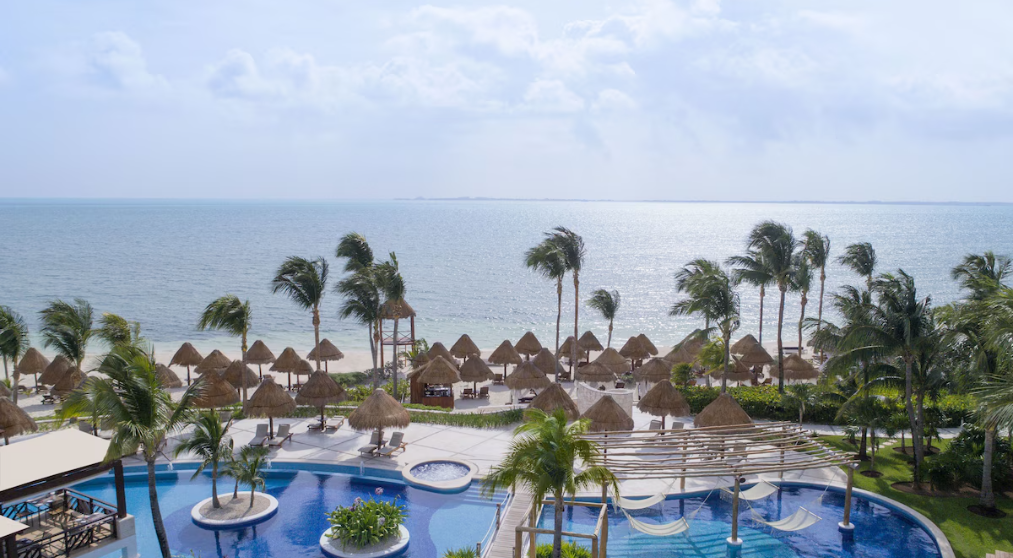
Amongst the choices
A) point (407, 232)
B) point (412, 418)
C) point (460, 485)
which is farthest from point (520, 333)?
point (407, 232)

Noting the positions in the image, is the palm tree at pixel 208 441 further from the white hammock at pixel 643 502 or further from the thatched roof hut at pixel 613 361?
the thatched roof hut at pixel 613 361

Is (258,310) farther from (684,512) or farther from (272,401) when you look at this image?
(684,512)

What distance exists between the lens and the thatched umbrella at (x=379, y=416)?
1886 centimetres

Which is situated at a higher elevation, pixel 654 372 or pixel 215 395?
pixel 654 372

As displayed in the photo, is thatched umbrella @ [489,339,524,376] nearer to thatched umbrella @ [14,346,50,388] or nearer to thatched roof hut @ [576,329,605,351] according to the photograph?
thatched roof hut @ [576,329,605,351]

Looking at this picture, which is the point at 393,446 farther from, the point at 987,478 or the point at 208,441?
the point at 987,478

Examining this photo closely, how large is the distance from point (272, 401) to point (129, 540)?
23.8 ft

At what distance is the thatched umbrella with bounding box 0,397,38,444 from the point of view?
1877 centimetres

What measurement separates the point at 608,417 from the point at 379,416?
21.1 feet

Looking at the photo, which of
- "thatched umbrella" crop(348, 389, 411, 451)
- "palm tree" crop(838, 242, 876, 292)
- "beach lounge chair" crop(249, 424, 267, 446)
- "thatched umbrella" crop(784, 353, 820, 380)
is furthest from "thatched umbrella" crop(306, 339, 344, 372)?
"palm tree" crop(838, 242, 876, 292)

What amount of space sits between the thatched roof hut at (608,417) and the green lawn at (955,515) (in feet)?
19.8

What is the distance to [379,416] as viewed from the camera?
1888cm

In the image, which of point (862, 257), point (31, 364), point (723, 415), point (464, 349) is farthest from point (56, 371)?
point (862, 257)

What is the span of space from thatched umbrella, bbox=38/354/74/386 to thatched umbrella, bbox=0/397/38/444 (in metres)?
7.11
